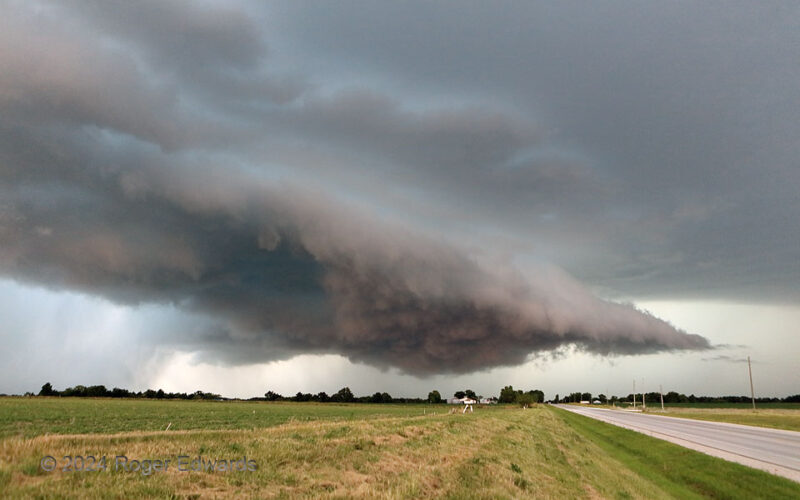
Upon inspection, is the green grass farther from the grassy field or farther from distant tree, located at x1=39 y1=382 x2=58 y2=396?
distant tree, located at x1=39 y1=382 x2=58 y2=396

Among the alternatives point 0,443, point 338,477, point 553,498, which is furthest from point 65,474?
point 553,498

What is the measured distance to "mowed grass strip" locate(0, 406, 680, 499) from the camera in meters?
10.0

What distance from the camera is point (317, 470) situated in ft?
45.6

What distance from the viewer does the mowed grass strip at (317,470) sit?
394 inches

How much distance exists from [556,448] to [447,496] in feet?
Answer: 70.7

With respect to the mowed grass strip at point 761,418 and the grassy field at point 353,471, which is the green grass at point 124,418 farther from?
the mowed grass strip at point 761,418

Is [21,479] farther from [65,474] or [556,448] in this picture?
[556,448]

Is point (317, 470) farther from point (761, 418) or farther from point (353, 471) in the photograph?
point (761, 418)

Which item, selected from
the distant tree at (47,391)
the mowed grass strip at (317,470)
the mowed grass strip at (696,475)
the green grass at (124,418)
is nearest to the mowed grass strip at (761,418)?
the mowed grass strip at (696,475)

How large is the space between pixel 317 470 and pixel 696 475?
26.0 metres

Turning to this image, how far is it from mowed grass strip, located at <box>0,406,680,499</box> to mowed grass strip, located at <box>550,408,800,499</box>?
3554 mm

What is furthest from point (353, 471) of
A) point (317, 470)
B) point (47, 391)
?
point (47, 391)

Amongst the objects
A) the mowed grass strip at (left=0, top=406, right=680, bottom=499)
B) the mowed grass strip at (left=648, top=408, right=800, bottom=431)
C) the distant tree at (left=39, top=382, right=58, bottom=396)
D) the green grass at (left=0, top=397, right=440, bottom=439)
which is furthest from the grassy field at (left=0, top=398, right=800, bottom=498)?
the distant tree at (left=39, top=382, right=58, bottom=396)

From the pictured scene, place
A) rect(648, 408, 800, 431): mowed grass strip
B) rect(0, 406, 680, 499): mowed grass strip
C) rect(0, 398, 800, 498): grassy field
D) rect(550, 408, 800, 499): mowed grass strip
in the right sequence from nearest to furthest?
rect(0, 406, 680, 499): mowed grass strip < rect(0, 398, 800, 498): grassy field < rect(550, 408, 800, 499): mowed grass strip < rect(648, 408, 800, 431): mowed grass strip
